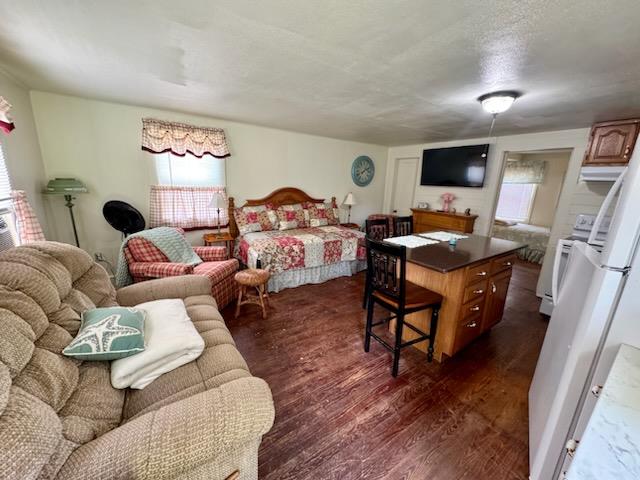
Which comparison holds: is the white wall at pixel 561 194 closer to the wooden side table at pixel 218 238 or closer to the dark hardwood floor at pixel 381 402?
the dark hardwood floor at pixel 381 402

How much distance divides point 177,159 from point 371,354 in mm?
3516

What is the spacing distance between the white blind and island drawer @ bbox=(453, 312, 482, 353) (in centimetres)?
372

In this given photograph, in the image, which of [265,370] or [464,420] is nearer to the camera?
[464,420]

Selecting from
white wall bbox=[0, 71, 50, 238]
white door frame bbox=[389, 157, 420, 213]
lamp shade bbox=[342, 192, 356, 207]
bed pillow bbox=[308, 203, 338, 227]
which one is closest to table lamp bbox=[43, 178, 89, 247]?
white wall bbox=[0, 71, 50, 238]

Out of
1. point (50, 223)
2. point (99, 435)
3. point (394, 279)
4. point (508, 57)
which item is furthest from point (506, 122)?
point (50, 223)

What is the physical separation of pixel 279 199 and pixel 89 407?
3727 mm

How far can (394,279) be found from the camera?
5.86ft

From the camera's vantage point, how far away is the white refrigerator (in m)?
0.86

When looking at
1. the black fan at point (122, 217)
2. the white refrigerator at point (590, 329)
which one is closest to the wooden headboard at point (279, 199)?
the black fan at point (122, 217)

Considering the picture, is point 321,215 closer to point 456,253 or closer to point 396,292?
point 456,253

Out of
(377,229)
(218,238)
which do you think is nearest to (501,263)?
(377,229)

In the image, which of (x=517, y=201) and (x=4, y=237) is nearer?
(x=4, y=237)

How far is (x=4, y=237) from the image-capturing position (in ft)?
6.16

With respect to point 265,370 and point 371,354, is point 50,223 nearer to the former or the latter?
point 265,370
